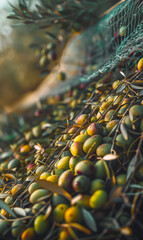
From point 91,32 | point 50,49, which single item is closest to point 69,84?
point 50,49

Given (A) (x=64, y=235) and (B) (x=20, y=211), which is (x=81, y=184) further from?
(B) (x=20, y=211)

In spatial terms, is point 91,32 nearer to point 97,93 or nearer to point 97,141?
point 97,93

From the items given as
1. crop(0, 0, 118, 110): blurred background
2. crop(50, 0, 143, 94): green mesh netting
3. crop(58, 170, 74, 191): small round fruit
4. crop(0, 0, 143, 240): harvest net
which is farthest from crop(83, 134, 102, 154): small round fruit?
crop(0, 0, 118, 110): blurred background

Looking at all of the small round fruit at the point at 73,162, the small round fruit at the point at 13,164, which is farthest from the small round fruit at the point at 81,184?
the small round fruit at the point at 13,164

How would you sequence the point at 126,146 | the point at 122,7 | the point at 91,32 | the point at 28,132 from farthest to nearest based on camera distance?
the point at 91,32
the point at 28,132
the point at 122,7
the point at 126,146

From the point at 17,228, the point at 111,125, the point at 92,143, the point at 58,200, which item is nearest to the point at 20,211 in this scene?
the point at 17,228
